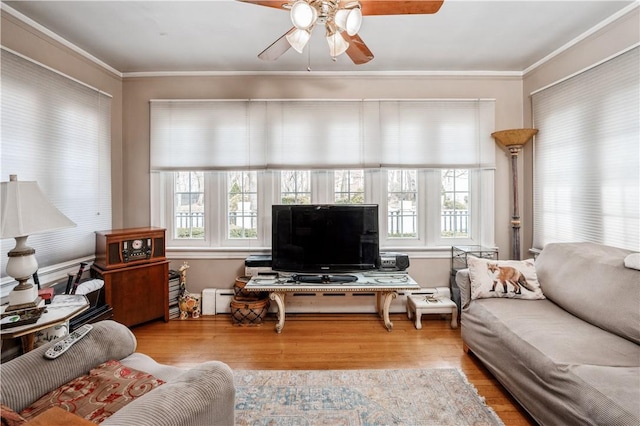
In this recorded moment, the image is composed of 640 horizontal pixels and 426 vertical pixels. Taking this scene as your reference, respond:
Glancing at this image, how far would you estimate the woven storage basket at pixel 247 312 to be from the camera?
117 inches

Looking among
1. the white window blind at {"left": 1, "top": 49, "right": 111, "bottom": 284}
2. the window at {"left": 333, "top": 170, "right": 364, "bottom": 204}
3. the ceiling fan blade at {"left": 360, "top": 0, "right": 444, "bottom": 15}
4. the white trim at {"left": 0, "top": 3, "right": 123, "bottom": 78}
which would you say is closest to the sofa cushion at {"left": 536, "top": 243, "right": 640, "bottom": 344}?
the window at {"left": 333, "top": 170, "right": 364, "bottom": 204}

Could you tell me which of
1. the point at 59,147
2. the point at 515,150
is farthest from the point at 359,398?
the point at 59,147

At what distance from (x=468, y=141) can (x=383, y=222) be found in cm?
130

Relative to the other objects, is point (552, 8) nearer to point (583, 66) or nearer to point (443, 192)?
point (583, 66)

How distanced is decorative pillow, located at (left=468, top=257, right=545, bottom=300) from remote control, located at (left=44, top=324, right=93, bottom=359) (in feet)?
8.38

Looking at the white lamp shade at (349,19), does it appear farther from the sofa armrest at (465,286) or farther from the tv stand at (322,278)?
the tv stand at (322,278)

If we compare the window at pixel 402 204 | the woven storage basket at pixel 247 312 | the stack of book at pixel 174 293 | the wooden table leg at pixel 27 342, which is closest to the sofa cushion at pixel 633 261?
the window at pixel 402 204

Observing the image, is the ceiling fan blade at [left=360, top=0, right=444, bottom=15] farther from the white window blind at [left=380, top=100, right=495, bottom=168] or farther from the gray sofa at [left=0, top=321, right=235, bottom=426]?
the gray sofa at [left=0, top=321, right=235, bottom=426]

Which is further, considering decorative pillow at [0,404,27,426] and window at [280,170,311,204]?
window at [280,170,311,204]

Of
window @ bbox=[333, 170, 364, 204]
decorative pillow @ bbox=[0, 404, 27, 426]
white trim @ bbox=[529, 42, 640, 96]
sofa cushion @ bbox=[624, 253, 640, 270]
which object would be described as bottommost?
decorative pillow @ bbox=[0, 404, 27, 426]

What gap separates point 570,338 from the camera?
1.66m

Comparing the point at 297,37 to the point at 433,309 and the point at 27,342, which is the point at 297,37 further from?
the point at 433,309

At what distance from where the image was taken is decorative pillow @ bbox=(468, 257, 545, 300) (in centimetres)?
228

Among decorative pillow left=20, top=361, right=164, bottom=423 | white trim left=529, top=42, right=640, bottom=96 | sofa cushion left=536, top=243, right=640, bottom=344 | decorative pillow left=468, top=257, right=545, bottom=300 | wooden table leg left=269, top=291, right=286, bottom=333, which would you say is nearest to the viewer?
decorative pillow left=20, top=361, right=164, bottom=423
